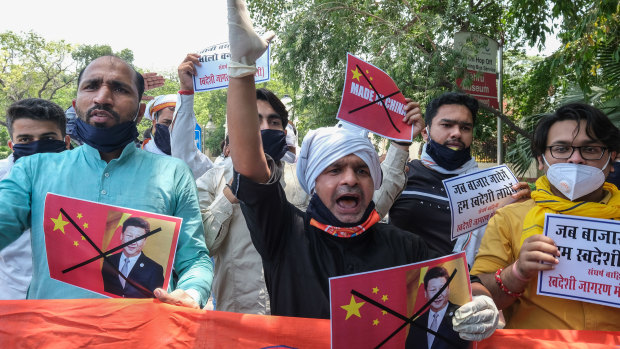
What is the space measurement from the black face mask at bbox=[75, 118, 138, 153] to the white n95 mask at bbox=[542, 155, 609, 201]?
1.85m

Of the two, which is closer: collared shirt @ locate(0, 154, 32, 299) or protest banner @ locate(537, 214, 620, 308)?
protest banner @ locate(537, 214, 620, 308)

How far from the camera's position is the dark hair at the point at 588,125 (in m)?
2.31

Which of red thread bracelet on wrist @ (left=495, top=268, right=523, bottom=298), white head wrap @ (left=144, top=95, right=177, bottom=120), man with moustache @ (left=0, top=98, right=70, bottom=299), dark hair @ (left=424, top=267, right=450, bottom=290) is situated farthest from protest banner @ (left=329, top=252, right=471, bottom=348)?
white head wrap @ (left=144, top=95, right=177, bottom=120)

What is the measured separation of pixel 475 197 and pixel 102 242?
185 cm

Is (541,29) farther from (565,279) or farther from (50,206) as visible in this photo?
(50,206)

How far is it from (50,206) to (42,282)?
30 centimetres

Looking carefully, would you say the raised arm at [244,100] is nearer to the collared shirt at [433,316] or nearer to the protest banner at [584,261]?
the collared shirt at [433,316]

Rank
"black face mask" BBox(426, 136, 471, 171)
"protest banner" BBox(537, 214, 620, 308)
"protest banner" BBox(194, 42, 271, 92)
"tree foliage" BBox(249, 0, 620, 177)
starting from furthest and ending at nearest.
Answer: "tree foliage" BBox(249, 0, 620, 177), "protest banner" BBox(194, 42, 271, 92), "black face mask" BBox(426, 136, 471, 171), "protest banner" BBox(537, 214, 620, 308)

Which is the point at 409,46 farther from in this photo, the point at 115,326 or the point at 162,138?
the point at 115,326

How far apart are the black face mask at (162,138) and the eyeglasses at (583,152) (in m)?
3.01

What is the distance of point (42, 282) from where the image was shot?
6.43 feet

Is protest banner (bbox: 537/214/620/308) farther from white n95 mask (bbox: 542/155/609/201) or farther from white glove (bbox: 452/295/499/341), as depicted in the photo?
white glove (bbox: 452/295/499/341)

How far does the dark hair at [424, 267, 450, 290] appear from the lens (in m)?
1.83

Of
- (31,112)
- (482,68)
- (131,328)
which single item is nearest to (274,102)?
(31,112)
